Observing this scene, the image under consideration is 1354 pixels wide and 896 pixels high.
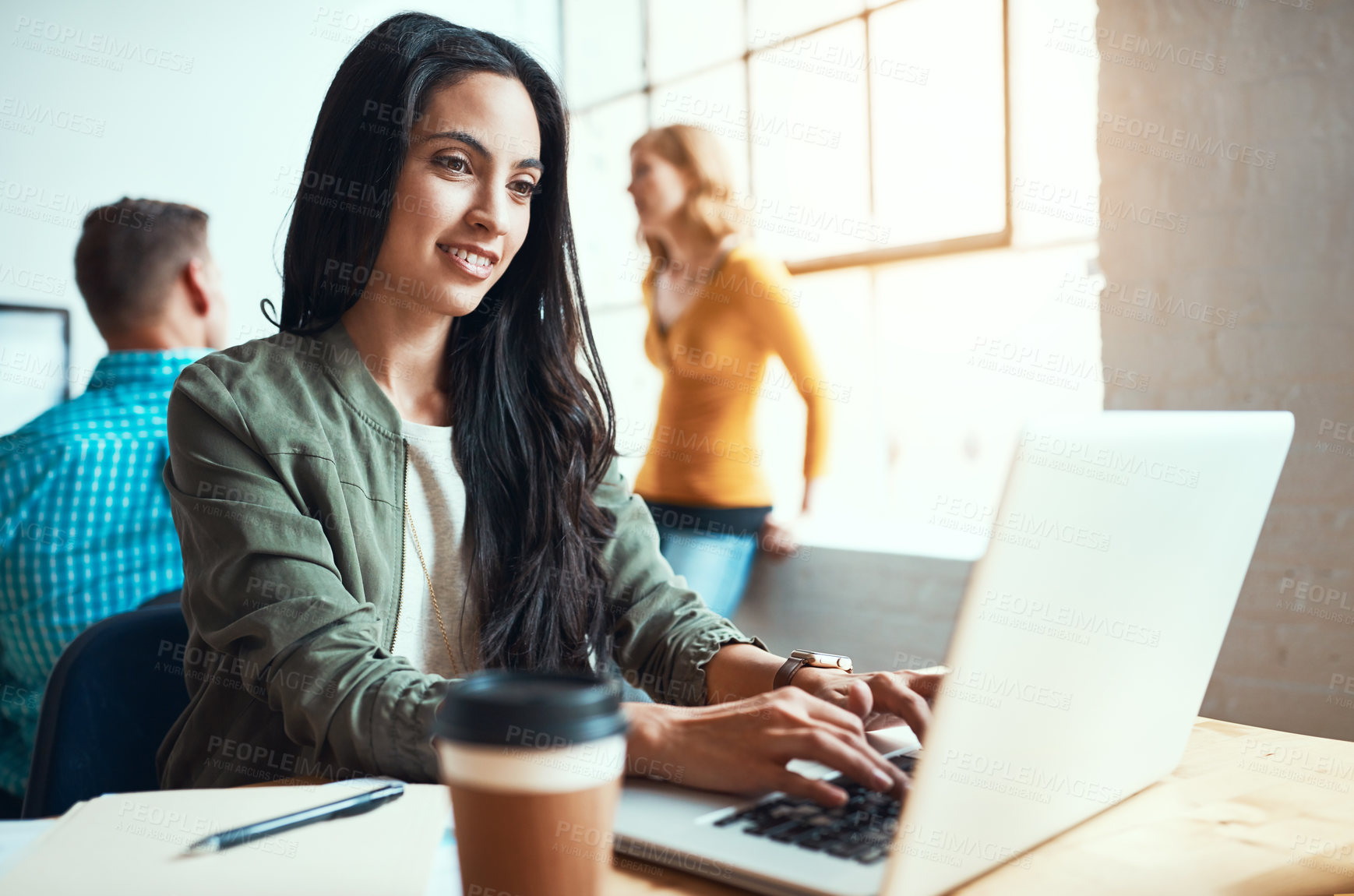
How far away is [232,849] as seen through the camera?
1.90 feet

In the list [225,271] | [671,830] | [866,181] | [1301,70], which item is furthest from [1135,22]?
[225,271]

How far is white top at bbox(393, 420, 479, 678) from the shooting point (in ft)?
3.79

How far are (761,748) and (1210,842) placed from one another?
300 mm

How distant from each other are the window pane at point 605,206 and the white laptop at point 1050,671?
362 centimetres

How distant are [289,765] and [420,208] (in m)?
0.63

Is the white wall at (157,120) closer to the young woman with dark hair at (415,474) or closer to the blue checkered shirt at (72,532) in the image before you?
→ the blue checkered shirt at (72,532)

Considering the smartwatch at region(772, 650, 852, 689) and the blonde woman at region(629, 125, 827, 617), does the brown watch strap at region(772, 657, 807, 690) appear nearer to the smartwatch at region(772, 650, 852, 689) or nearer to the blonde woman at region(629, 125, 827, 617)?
the smartwatch at region(772, 650, 852, 689)

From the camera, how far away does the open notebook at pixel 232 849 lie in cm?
53

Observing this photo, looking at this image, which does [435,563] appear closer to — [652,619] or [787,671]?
[652,619]

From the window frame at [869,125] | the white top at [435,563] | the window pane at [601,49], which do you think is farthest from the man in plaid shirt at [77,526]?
the window pane at [601,49]

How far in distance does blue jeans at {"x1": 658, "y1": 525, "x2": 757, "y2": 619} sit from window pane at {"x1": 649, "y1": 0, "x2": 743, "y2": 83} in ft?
6.32

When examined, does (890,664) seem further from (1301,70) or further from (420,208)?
(420,208)

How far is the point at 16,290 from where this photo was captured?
3.50 m

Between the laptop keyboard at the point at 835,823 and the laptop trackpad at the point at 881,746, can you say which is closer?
the laptop keyboard at the point at 835,823
